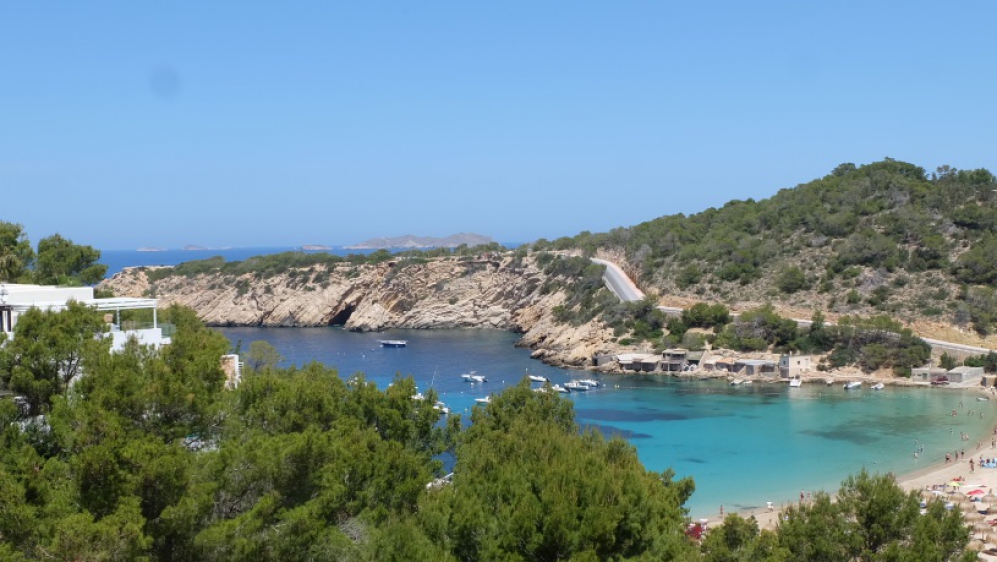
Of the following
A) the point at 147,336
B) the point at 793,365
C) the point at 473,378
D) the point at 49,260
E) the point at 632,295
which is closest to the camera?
the point at 147,336

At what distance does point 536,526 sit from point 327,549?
2362 millimetres

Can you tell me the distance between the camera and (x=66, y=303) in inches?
582

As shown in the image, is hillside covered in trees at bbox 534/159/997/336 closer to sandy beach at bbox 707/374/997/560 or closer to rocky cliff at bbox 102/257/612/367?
rocky cliff at bbox 102/257/612/367

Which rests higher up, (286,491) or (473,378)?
(286,491)

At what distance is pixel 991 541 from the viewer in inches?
893

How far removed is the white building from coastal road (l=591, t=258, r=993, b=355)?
43286mm

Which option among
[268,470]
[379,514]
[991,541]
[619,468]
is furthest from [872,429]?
[268,470]

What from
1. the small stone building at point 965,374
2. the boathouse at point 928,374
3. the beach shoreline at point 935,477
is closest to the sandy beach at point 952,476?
the beach shoreline at point 935,477

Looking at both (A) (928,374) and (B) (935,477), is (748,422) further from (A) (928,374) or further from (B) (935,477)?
(A) (928,374)

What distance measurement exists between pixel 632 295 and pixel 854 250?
14.2m

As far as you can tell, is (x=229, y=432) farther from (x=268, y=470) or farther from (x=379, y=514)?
(x=379, y=514)

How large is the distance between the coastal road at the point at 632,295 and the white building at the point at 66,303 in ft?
142

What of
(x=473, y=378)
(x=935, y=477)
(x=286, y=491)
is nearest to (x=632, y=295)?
(x=473, y=378)

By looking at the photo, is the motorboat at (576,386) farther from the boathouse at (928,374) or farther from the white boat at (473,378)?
the boathouse at (928,374)
